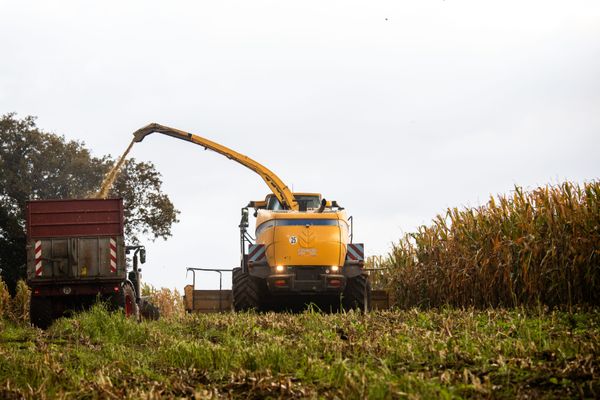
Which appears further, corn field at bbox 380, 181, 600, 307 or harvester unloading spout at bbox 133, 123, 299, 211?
harvester unloading spout at bbox 133, 123, 299, 211

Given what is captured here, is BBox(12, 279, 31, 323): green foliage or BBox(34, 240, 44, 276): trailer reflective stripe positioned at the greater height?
BBox(34, 240, 44, 276): trailer reflective stripe

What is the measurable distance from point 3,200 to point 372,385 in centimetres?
3708

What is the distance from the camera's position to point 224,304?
68.6ft

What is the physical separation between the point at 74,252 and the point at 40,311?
1633 millimetres

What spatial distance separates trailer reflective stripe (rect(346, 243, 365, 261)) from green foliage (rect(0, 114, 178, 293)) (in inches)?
894

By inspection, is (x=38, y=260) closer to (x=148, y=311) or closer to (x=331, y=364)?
(x=148, y=311)

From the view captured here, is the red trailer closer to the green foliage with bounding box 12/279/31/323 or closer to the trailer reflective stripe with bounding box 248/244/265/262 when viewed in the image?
the trailer reflective stripe with bounding box 248/244/265/262

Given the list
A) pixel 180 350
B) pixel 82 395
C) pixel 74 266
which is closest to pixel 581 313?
pixel 180 350

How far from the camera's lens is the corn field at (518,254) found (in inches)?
625

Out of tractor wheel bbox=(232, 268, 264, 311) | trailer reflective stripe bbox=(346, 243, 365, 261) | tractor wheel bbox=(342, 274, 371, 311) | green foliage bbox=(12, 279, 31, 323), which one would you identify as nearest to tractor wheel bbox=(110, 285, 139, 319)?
tractor wheel bbox=(232, 268, 264, 311)

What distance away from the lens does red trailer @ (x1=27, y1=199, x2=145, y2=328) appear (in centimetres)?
1902

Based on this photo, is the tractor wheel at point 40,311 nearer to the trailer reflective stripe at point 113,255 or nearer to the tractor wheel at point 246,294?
the trailer reflective stripe at point 113,255

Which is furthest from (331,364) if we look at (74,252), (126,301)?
(126,301)


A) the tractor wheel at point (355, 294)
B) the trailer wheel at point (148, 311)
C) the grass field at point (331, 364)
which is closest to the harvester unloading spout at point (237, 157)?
the tractor wheel at point (355, 294)
